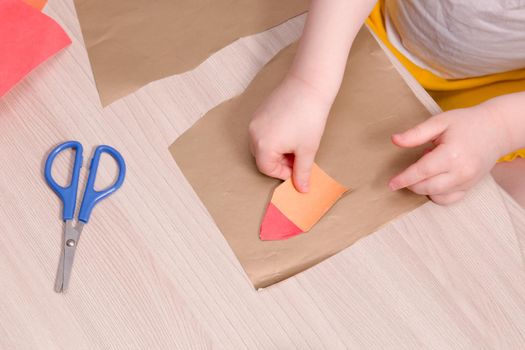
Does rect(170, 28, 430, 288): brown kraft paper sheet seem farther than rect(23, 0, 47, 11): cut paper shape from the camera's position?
No

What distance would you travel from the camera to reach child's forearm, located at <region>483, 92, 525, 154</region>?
0.64m

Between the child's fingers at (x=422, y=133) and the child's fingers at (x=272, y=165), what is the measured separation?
0.35 ft

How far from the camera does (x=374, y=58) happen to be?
0.66m

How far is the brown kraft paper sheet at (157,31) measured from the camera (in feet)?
2.09

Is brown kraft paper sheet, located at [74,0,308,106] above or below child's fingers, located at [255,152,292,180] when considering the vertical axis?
above

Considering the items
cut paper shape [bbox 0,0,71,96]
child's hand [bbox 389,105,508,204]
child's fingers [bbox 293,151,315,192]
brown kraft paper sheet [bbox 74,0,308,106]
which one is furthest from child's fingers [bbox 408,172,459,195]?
cut paper shape [bbox 0,0,71,96]

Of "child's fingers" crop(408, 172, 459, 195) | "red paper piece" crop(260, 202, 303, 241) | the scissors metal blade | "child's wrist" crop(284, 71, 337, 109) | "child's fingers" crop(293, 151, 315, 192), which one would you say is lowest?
"child's fingers" crop(408, 172, 459, 195)

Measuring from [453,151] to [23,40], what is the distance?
1.47ft

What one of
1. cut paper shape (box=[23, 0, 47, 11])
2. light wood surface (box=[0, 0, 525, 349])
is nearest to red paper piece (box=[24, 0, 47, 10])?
cut paper shape (box=[23, 0, 47, 11])

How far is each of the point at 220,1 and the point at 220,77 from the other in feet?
0.36

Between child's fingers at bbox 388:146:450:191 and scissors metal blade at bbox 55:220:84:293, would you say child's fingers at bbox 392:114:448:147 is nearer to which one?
child's fingers at bbox 388:146:450:191

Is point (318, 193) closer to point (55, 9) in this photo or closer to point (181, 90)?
point (181, 90)

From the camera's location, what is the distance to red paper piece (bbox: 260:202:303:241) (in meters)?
0.56

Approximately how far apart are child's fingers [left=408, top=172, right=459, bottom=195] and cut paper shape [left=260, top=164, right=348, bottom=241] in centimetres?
7
